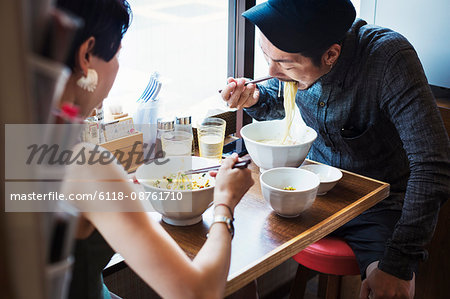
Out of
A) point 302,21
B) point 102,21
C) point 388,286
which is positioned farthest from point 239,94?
point 102,21

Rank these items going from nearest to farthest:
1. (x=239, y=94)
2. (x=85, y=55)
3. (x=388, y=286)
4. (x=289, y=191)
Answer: (x=85, y=55) → (x=289, y=191) → (x=388, y=286) → (x=239, y=94)

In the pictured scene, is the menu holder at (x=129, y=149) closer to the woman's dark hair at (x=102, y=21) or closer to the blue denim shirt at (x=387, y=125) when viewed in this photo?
the blue denim shirt at (x=387, y=125)

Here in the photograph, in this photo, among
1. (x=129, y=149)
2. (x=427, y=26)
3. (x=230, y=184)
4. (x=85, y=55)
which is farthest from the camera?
(x=427, y=26)

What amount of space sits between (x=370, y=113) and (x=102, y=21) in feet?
4.18

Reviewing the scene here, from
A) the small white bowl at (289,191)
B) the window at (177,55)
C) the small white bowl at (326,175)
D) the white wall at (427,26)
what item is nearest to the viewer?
the small white bowl at (289,191)

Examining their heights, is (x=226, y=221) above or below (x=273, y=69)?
below

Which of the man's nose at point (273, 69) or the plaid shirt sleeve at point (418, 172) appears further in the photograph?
the man's nose at point (273, 69)

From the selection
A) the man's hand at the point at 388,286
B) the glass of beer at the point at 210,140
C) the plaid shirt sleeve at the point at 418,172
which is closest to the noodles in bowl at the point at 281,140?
the glass of beer at the point at 210,140

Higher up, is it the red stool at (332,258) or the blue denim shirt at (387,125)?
the blue denim shirt at (387,125)

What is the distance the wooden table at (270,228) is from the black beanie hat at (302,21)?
0.55m

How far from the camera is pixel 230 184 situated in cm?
123

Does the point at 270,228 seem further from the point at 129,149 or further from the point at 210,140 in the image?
the point at 129,149

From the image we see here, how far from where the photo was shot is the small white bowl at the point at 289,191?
1.41 m

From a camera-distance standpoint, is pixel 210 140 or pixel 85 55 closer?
pixel 85 55
